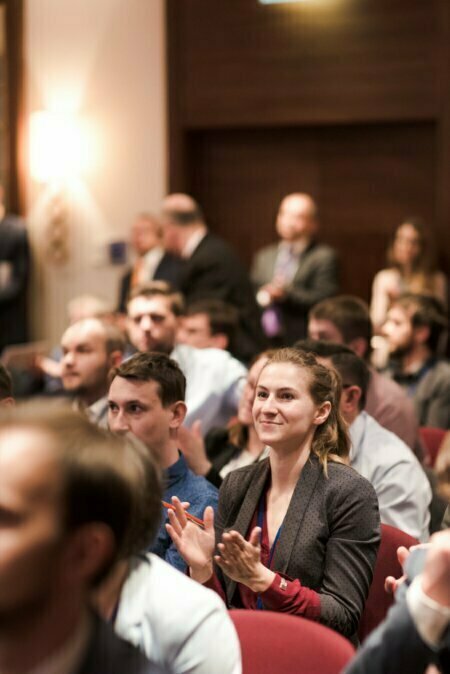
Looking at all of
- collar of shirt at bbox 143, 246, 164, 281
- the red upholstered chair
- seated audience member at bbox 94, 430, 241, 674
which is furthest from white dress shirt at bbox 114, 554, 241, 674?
collar of shirt at bbox 143, 246, 164, 281

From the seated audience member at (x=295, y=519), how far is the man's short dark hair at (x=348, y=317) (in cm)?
163

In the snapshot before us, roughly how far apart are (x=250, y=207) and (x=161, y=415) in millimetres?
5113

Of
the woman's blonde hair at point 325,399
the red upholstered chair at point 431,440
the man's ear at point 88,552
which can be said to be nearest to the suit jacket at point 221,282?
the red upholstered chair at point 431,440

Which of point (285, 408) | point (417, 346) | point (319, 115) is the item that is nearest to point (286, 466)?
point (285, 408)

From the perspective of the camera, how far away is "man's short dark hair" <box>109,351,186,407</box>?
9.92 feet

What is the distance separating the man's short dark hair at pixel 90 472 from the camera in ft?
3.88

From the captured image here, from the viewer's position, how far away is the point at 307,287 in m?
6.89

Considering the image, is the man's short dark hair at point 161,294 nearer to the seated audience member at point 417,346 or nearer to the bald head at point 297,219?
the seated audience member at point 417,346

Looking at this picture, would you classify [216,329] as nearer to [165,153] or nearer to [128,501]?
[165,153]

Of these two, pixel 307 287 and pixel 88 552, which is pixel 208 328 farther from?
pixel 88 552

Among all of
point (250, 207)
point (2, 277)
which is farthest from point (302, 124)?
point (2, 277)

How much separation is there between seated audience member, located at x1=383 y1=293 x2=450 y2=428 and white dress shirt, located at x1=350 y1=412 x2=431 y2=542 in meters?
1.70

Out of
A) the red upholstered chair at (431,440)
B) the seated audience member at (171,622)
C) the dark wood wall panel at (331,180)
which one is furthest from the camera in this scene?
the dark wood wall panel at (331,180)

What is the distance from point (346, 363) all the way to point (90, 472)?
7.75 feet
